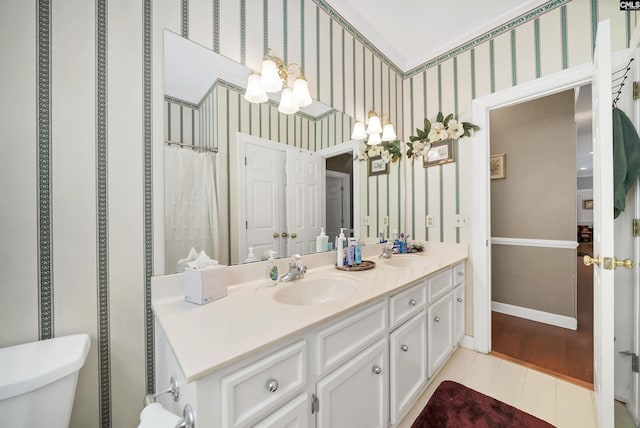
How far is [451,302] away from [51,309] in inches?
87.6

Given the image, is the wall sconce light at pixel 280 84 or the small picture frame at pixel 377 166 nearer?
the wall sconce light at pixel 280 84

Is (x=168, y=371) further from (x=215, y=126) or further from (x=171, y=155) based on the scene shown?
(x=215, y=126)

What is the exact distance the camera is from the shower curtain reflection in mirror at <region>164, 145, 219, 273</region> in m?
1.10

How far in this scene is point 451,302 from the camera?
1.87m

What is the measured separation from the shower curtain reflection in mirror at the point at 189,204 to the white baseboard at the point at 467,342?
2210 mm

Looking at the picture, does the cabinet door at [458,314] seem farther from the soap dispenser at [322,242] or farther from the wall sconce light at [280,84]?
the wall sconce light at [280,84]

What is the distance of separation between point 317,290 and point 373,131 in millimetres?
1380

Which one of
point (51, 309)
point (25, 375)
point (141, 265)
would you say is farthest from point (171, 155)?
point (25, 375)

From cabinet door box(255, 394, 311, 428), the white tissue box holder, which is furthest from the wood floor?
the white tissue box holder

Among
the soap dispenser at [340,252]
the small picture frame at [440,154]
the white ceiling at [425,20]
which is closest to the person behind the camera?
the soap dispenser at [340,252]

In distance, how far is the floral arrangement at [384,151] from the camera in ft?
6.83

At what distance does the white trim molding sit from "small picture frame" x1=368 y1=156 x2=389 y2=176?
1.86 metres

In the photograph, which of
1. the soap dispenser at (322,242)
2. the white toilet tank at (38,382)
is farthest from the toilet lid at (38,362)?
the soap dispenser at (322,242)

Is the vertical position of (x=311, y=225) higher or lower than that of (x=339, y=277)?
higher
